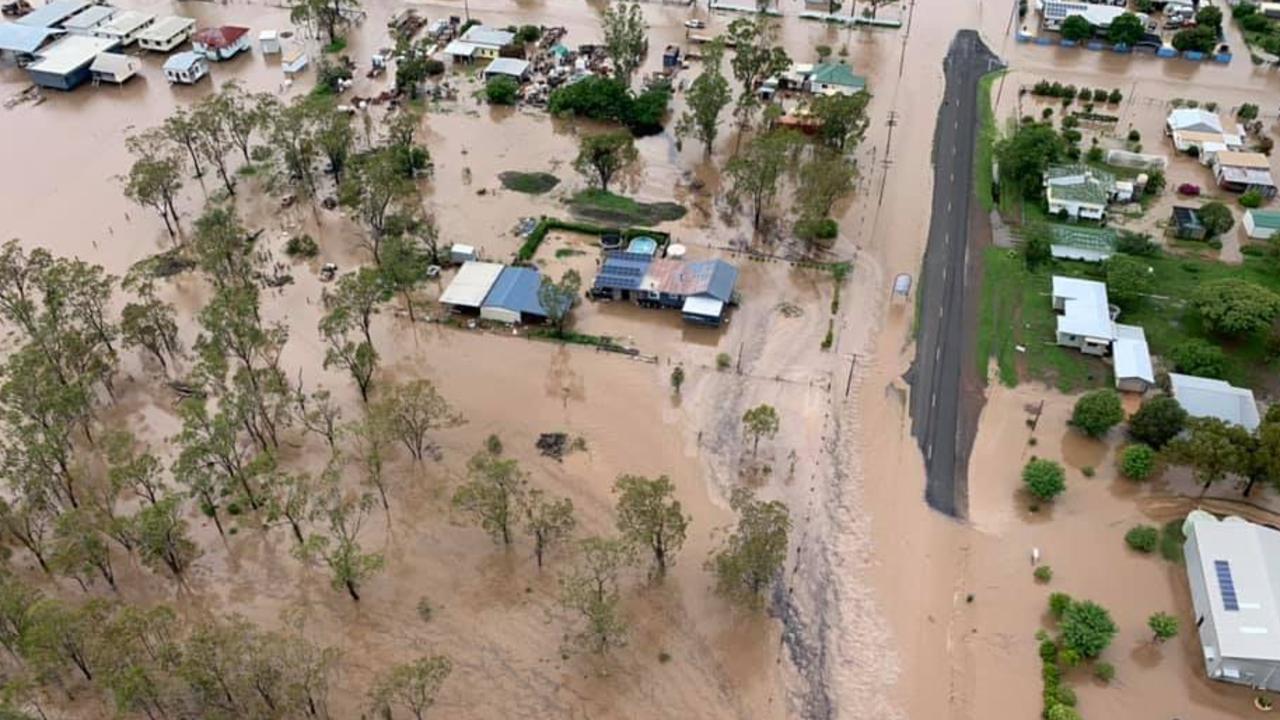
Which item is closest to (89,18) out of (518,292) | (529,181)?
(529,181)

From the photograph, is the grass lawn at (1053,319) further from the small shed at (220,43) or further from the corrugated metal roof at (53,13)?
the corrugated metal roof at (53,13)

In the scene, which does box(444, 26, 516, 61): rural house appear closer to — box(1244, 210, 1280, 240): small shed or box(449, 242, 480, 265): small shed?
box(449, 242, 480, 265): small shed

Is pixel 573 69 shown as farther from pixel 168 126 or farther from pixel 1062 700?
pixel 1062 700

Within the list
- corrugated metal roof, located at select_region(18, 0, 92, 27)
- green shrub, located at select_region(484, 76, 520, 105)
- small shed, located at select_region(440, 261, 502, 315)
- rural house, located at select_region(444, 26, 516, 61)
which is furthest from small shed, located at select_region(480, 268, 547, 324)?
corrugated metal roof, located at select_region(18, 0, 92, 27)

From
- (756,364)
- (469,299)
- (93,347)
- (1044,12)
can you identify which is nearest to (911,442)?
(756,364)

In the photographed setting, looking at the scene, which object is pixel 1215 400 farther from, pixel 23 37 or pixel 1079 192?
pixel 23 37
